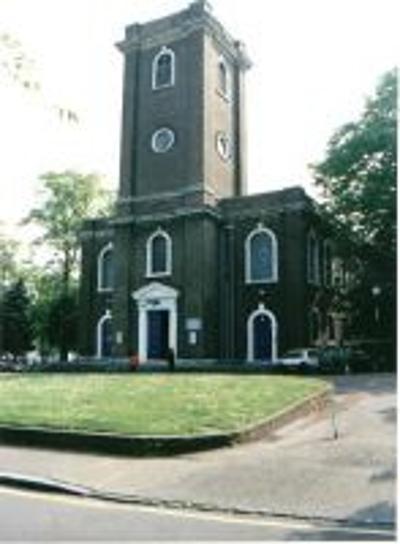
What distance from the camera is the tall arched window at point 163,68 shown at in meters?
42.0

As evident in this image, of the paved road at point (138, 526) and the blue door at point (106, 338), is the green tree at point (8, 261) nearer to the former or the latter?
the blue door at point (106, 338)

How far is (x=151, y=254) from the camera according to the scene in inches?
1606

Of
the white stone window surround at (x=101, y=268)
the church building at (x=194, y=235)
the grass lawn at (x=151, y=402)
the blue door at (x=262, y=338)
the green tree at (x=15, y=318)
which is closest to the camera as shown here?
the grass lawn at (x=151, y=402)

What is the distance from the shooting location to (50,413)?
17094 mm

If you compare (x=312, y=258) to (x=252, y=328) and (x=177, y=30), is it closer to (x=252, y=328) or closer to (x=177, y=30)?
(x=252, y=328)

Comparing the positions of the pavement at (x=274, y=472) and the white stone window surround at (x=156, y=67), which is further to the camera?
the white stone window surround at (x=156, y=67)

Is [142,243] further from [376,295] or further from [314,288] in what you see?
[376,295]

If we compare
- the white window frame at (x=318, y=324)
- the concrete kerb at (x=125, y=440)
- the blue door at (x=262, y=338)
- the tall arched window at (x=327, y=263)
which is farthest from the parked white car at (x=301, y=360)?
the concrete kerb at (x=125, y=440)

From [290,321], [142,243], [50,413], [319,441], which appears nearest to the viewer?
[319,441]

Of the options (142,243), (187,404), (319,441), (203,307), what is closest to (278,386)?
(187,404)

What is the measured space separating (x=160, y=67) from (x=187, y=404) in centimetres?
2866

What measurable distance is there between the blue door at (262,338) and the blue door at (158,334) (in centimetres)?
471

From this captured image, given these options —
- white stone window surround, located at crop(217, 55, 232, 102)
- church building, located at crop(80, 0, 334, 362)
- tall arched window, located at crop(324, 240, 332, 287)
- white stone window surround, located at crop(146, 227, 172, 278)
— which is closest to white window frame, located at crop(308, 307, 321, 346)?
church building, located at crop(80, 0, 334, 362)

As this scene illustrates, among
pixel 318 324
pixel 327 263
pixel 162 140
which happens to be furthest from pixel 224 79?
pixel 318 324
